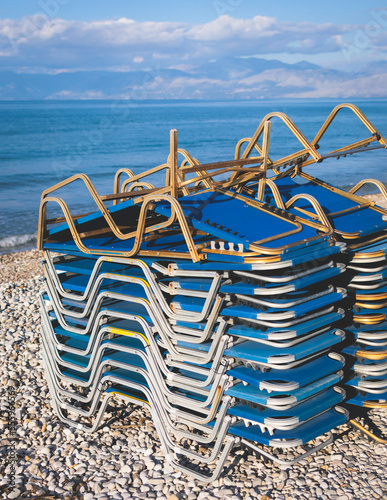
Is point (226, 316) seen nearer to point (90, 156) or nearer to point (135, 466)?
point (135, 466)

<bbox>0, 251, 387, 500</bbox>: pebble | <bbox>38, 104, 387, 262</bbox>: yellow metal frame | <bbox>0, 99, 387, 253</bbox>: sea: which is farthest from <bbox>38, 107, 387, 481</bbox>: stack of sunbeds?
<bbox>0, 99, 387, 253</bbox>: sea

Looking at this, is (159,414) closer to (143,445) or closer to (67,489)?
(143,445)

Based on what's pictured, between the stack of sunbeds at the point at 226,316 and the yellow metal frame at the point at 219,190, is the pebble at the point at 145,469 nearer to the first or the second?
the stack of sunbeds at the point at 226,316

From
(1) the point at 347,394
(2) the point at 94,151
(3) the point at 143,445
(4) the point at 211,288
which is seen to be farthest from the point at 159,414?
(2) the point at 94,151

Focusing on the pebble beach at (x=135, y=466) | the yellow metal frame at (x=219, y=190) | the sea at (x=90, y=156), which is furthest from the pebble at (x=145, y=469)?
the sea at (x=90, y=156)

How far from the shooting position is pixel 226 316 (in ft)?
13.2

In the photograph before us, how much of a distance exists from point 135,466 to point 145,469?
84 millimetres

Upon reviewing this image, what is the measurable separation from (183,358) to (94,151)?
1574 inches

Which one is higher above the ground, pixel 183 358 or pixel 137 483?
pixel 183 358

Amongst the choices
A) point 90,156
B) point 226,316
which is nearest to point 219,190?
point 226,316

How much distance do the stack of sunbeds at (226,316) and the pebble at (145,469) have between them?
0.14 meters

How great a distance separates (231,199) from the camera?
14.9 feet

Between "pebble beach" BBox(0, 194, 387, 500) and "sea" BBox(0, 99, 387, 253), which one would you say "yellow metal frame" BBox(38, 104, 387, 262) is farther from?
"sea" BBox(0, 99, 387, 253)

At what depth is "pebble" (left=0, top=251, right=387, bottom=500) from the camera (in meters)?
4.00
